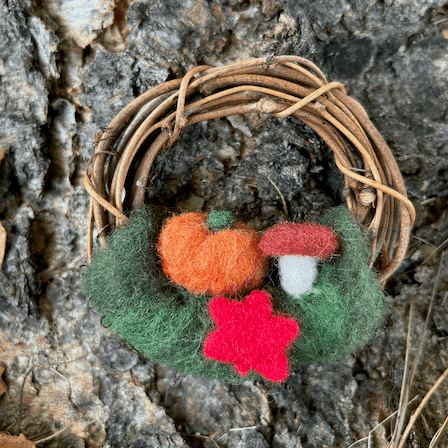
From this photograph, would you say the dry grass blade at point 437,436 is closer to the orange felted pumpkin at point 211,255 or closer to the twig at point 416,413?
the twig at point 416,413

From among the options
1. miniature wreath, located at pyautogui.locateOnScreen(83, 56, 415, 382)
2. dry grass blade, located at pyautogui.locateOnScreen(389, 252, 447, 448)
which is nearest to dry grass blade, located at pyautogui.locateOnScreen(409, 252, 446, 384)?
dry grass blade, located at pyautogui.locateOnScreen(389, 252, 447, 448)

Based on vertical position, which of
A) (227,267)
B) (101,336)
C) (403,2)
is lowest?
(101,336)

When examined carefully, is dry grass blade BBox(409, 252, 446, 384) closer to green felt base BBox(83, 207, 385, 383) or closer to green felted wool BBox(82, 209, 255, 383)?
green felt base BBox(83, 207, 385, 383)

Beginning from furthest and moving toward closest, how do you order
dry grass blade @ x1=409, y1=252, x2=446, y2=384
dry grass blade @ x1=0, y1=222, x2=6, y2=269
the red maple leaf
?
dry grass blade @ x1=409, y1=252, x2=446, y2=384 → dry grass blade @ x1=0, y1=222, x2=6, y2=269 → the red maple leaf

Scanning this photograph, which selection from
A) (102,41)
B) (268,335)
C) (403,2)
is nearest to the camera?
(268,335)

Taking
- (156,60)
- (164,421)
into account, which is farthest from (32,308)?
(156,60)

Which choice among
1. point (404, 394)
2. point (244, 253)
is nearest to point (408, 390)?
point (404, 394)

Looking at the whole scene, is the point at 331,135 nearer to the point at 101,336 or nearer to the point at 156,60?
the point at 156,60
